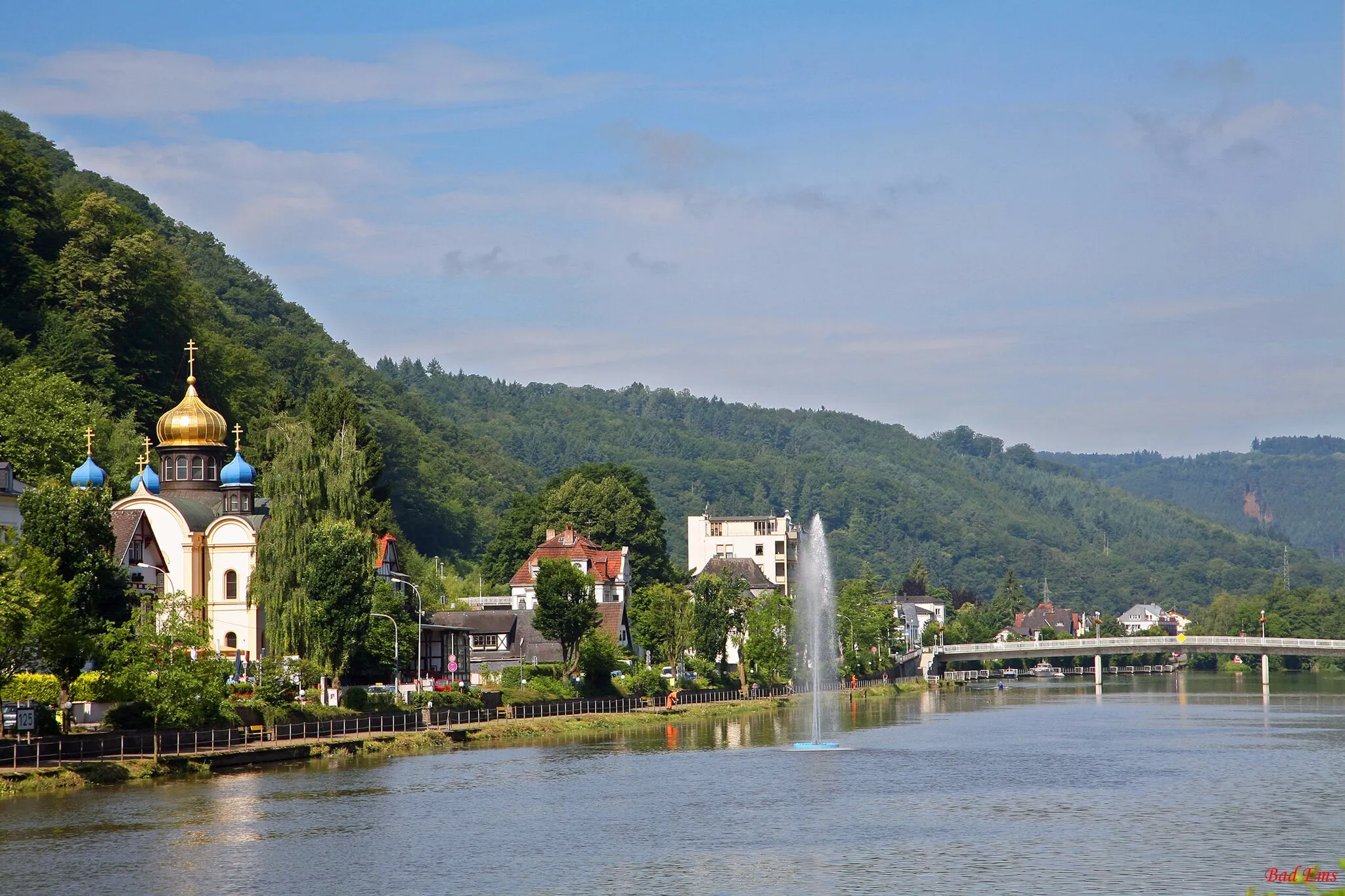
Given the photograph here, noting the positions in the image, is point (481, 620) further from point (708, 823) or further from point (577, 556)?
point (708, 823)

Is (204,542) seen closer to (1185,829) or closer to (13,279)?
(13,279)

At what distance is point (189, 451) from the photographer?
105 metres

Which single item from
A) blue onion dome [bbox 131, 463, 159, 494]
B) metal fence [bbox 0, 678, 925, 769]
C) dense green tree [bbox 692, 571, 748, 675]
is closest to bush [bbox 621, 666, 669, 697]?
metal fence [bbox 0, 678, 925, 769]

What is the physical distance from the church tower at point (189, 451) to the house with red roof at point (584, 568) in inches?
1378

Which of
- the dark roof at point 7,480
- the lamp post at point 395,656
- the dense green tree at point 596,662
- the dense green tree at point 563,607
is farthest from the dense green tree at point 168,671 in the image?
the dense green tree at point 596,662

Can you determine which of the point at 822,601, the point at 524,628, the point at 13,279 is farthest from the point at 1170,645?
the point at 13,279

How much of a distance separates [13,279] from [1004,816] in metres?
98.9

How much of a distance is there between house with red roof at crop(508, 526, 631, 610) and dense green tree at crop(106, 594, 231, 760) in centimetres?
6358

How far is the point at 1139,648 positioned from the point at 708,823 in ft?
461

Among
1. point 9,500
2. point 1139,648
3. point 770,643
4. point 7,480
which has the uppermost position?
point 7,480

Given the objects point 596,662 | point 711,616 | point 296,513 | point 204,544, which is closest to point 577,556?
point 711,616

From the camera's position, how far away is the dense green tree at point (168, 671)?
213 feet

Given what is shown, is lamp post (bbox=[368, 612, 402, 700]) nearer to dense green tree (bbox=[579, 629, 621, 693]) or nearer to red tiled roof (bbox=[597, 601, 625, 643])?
dense green tree (bbox=[579, 629, 621, 693])

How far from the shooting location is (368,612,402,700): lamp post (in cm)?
8962
